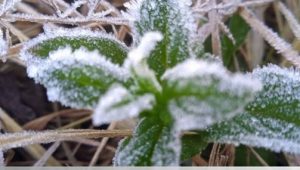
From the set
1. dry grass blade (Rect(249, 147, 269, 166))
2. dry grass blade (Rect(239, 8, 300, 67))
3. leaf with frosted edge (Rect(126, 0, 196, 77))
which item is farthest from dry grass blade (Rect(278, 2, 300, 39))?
leaf with frosted edge (Rect(126, 0, 196, 77))

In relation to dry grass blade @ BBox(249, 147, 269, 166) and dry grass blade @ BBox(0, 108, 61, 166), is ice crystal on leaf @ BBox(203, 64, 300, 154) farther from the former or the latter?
dry grass blade @ BBox(0, 108, 61, 166)

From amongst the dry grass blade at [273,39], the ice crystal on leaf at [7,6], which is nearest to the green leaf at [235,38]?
the dry grass blade at [273,39]

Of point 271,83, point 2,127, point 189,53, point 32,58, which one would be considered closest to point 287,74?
point 271,83

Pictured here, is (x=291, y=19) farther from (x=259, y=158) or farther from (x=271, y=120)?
(x=271, y=120)

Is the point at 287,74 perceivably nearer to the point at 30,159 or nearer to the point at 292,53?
the point at 292,53

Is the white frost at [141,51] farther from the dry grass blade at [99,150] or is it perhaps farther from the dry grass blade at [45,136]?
the dry grass blade at [99,150]

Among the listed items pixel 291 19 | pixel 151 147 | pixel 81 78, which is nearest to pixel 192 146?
pixel 151 147

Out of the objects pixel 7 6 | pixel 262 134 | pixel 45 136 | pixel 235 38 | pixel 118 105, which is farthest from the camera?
pixel 235 38
